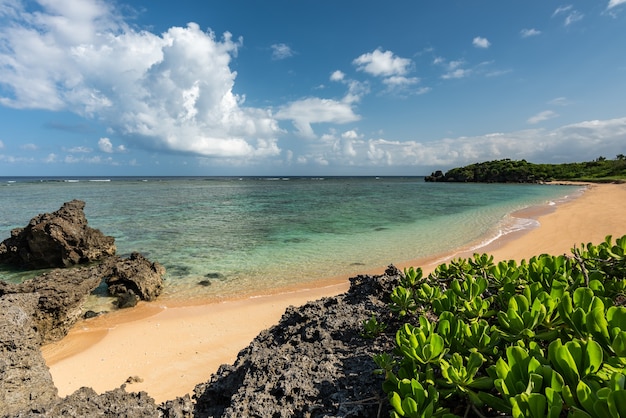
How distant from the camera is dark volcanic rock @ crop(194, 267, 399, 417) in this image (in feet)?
5.74

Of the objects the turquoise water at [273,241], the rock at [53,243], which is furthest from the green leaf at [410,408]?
the rock at [53,243]

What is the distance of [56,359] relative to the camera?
5.70 m

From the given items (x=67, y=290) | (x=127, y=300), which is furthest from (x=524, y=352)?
(x=127, y=300)

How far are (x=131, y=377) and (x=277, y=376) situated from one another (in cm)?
388

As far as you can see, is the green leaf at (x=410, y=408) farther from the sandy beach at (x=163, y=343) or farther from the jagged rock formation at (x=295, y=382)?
the sandy beach at (x=163, y=343)

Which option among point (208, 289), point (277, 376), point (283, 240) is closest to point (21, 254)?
point (208, 289)

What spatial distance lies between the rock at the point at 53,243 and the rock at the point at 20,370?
8.36m

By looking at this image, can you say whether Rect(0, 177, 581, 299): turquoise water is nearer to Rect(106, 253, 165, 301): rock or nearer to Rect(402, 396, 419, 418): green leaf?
Rect(106, 253, 165, 301): rock

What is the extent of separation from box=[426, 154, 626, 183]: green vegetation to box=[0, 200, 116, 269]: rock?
242 ft

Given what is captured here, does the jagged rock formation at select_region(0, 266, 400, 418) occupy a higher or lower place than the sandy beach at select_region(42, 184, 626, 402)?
higher

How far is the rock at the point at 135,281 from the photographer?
8242mm

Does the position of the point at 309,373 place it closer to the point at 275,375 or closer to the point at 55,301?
the point at 275,375

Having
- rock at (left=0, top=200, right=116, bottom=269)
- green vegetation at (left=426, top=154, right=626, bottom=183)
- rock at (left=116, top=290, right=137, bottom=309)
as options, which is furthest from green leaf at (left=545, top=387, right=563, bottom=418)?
green vegetation at (left=426, top=154, right=626, bottom=183)

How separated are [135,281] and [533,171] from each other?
8762cm
